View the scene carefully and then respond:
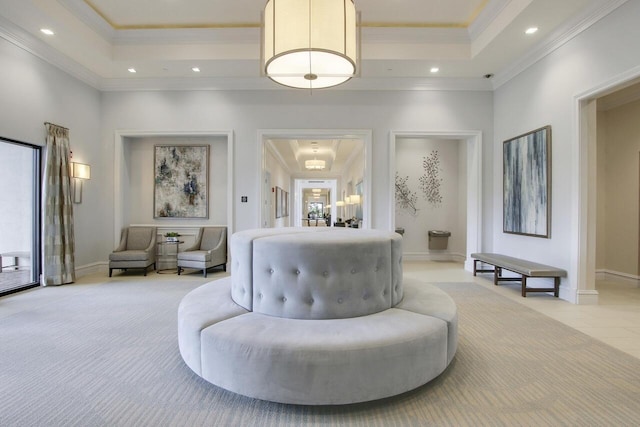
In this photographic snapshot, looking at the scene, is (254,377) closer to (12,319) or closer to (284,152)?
(12,319)

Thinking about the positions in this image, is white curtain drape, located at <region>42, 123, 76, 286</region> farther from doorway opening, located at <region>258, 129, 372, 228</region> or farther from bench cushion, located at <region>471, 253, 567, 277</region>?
bench cushion, located at <region>471, 253, 567, 277</region>

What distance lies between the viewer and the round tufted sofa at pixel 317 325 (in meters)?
1.64

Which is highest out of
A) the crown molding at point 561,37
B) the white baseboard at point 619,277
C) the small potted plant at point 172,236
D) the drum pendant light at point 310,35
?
the crown molding at point 561,37

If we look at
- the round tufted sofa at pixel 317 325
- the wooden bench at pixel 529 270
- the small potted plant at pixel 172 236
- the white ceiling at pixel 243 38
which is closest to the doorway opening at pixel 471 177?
the white ceiling at pixel 243 38

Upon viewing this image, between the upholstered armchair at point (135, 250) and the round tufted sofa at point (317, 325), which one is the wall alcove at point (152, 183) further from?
the round tufted sofa at point (317, 325)

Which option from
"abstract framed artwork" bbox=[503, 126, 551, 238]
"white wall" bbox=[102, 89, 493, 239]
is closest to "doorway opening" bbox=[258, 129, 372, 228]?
"white wall" bbox=[102, 89, 493, 239]

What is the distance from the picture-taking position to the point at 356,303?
2.03 metres

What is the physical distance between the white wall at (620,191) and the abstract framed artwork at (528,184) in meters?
1.56

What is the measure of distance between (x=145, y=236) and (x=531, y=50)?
6987mm

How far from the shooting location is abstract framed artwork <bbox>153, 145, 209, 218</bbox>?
19.3ft

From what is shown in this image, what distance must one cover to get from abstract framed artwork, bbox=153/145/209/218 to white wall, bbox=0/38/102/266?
82 centimetres

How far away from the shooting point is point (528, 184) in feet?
14.9

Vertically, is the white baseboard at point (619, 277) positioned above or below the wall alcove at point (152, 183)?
below

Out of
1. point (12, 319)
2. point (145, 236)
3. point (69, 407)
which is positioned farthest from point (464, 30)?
point (12, 319)
